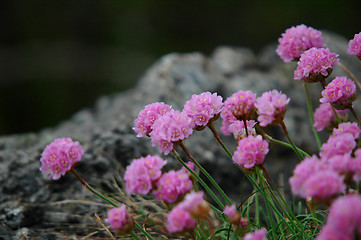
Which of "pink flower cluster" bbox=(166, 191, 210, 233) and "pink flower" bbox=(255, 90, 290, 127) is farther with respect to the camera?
"pink flower" bbox=(255, 90, 290, 127)

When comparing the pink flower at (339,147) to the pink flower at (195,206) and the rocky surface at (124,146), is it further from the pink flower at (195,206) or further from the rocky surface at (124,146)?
the rocky surface at (124,146)

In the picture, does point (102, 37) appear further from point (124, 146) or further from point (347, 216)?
point (347, 216)

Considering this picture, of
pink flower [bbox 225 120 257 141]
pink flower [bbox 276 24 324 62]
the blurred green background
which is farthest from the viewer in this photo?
the blurred green background

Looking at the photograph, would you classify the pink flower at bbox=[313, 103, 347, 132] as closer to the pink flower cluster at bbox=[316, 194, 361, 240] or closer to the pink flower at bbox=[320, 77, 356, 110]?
the pink flower at bbox=[320, 77, 356, 110]

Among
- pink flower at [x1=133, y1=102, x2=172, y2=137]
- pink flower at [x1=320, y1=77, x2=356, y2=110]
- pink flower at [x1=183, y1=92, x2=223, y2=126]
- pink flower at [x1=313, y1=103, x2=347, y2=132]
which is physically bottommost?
pink flower at [x1=313, y1=103, x2=347, y2=132]

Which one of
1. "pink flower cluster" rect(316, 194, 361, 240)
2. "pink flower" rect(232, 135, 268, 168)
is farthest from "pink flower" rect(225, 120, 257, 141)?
"pink flower cluster" rect(316, 194, 361, 240)

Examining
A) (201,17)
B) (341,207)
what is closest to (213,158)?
(341,207)

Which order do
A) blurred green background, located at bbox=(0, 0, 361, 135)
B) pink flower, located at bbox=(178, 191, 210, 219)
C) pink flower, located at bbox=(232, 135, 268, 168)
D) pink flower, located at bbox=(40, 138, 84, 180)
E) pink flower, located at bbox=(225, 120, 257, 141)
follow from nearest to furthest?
pink flower, located at bbox=(178, 191, 210, 219) → pink flower, located at bbox=(232, 135, 268, 168) → pink flower, located at bbox=(40, 138, 84, 180) → pink flower, located at bbox=(225, 120, 257, 141) → blurred green background, located at bbox=(0, 0, 361, 135)
